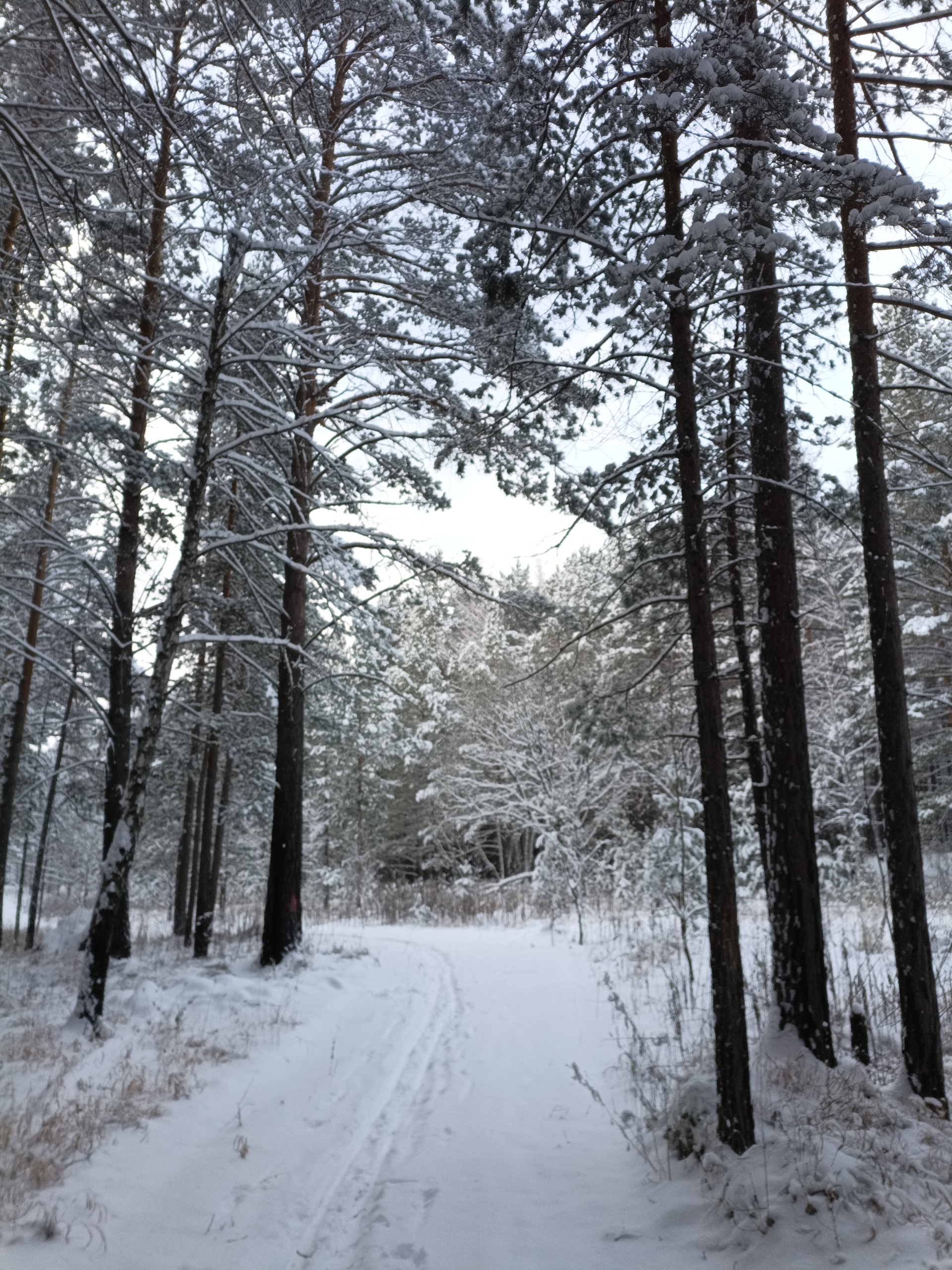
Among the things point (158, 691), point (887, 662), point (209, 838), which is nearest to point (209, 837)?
point (209, 838)

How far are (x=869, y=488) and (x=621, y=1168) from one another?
17.5 ft

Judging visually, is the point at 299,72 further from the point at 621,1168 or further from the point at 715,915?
the point at 621,1168

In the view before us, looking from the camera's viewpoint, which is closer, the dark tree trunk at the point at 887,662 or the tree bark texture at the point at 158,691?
the dark tree trunk at the point at 887,662

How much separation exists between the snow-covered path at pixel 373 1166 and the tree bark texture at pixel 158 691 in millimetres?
1914

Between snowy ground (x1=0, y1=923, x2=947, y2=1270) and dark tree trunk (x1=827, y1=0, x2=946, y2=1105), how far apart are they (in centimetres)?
220

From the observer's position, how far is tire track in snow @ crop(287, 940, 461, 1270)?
3.77 meters

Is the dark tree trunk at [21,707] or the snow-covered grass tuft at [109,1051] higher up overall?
the dark tree trunk at [21,707]

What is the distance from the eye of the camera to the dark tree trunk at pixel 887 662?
5512 millimetres

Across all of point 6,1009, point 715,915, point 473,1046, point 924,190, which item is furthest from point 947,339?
point 6,1009

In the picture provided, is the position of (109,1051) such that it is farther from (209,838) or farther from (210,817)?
(210,817)

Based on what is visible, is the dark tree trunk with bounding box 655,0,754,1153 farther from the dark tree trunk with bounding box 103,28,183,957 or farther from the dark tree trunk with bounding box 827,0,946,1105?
the dark tree trunk with bounding box 103,28,183,957

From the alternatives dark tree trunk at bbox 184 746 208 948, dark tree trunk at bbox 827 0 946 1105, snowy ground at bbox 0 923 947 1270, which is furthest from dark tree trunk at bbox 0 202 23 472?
dark tree trunk at bbox 184 746 208 948

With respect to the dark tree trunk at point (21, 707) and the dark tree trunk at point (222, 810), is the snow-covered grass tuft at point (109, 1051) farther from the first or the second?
the dark tree trunk at point (21, 707)

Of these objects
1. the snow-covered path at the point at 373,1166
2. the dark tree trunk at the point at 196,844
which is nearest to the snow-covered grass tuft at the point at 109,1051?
the snow-covered path at the point at 373,1166
